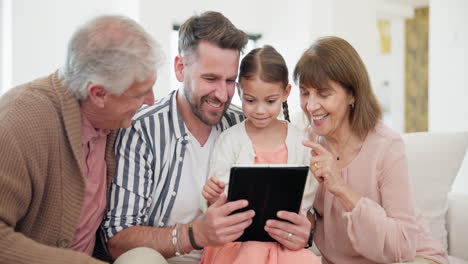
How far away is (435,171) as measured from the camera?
2.23m

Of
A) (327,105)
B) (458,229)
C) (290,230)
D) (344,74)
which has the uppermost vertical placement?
(344,74)

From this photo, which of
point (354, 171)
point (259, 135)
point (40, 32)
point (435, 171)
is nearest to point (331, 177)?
point (354, 171)

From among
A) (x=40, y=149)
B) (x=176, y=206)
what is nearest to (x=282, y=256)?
(x=176, y=206)

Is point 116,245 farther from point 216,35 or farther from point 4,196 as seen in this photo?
point 216,35

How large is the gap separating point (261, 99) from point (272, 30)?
2.61m

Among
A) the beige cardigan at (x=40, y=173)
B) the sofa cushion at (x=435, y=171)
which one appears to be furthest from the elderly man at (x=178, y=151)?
the sofa cushion at (x=435, y=171)

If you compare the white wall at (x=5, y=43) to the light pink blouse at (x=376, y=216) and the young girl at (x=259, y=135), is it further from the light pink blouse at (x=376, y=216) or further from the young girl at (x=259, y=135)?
the light pink blouse at (x=376, y=216)

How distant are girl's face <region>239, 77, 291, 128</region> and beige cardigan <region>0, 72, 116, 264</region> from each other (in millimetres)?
602

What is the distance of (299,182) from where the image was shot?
1435 mm

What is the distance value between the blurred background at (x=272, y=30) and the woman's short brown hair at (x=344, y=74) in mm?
1745

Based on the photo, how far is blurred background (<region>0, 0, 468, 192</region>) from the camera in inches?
125

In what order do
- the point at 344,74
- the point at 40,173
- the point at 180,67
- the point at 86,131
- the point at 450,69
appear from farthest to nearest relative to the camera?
the point at 450,69
the point at 180,67
the point at 344,74
the point at 86,131
the point at 40,173

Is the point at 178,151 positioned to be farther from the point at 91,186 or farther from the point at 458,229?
the point at 458,229

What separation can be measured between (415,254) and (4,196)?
1.40 meters
